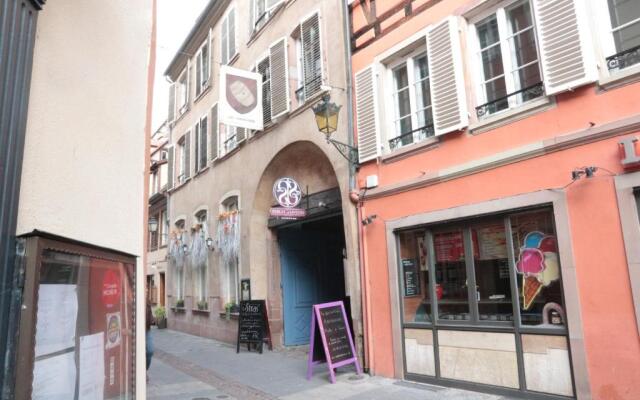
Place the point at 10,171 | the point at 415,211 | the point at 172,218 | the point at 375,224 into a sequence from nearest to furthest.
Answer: the point at 10,171
the point at 415,211
the point at 375,224
the point at 172,218

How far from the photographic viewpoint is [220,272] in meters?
14.3

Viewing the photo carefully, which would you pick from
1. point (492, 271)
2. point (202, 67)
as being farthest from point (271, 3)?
point (492, 271)

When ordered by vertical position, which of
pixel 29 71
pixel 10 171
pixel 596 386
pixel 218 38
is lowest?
pixel 596 386

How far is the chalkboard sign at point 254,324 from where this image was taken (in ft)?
36.9

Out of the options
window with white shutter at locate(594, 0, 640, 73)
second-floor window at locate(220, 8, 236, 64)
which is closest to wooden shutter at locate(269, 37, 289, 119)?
second-floor window at locate(220, 8, 236, 64)

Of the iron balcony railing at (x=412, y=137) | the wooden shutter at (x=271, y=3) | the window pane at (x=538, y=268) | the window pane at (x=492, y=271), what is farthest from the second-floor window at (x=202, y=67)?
the window pane at (x=538, y=268)

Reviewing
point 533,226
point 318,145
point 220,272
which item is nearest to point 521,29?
point 533,226

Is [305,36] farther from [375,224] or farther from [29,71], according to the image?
[29,71]

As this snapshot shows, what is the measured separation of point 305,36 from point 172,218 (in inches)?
437

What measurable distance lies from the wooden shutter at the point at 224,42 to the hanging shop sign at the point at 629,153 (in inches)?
479

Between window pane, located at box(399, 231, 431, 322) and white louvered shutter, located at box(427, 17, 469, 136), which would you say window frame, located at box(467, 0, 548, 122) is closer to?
white louvered shutter, located at box(427, 17, 469, 136)

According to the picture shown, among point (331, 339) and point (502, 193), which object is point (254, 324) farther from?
point (502, 193)

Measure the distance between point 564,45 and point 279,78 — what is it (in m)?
7.00

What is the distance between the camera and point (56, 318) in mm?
2217
